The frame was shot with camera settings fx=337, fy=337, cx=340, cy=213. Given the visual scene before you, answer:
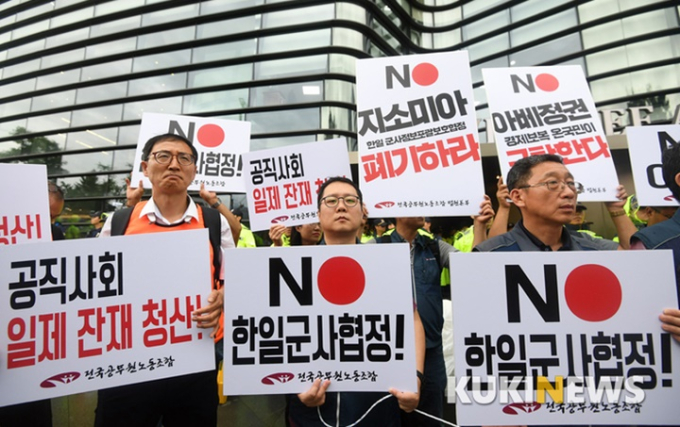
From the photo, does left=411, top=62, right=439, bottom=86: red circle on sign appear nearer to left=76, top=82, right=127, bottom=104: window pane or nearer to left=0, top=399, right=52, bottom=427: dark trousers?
left=0, top=399, right=52, bottom=427: dark trousers

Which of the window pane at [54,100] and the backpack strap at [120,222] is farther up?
the window pane at [54,100]

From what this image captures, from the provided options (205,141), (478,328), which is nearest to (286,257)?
(478,328)

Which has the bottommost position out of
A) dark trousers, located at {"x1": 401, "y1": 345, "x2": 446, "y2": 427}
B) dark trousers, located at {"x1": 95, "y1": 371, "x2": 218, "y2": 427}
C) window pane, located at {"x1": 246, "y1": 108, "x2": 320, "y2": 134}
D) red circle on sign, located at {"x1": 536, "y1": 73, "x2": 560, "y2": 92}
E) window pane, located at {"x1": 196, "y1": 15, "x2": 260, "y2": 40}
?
dark trousers, located at {"x1": 401, "y1": 345, "x2": 446, "y2": 427}

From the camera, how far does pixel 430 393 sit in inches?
76.4

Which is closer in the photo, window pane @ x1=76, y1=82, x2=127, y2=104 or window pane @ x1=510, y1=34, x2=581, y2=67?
window pane @ x1=510, y1=34, x2=581, y2=67

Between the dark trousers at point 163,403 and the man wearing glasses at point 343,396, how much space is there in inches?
16.8

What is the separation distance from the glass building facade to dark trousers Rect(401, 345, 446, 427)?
987 cm

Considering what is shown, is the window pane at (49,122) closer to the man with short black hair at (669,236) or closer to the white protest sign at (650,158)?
the white protest sign at (650,158)

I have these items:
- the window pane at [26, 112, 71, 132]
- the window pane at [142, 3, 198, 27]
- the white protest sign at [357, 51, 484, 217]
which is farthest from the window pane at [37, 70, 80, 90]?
the white protest sign at [357, 51, 484, 217]

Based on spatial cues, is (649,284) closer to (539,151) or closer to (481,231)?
(481,231)

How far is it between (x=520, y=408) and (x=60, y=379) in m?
1.65

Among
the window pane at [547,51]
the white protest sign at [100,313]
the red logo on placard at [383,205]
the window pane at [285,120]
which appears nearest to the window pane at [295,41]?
the window pane at [285,120]

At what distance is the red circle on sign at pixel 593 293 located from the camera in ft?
3.88

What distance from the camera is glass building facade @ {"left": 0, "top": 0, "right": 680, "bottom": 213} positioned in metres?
11.5
